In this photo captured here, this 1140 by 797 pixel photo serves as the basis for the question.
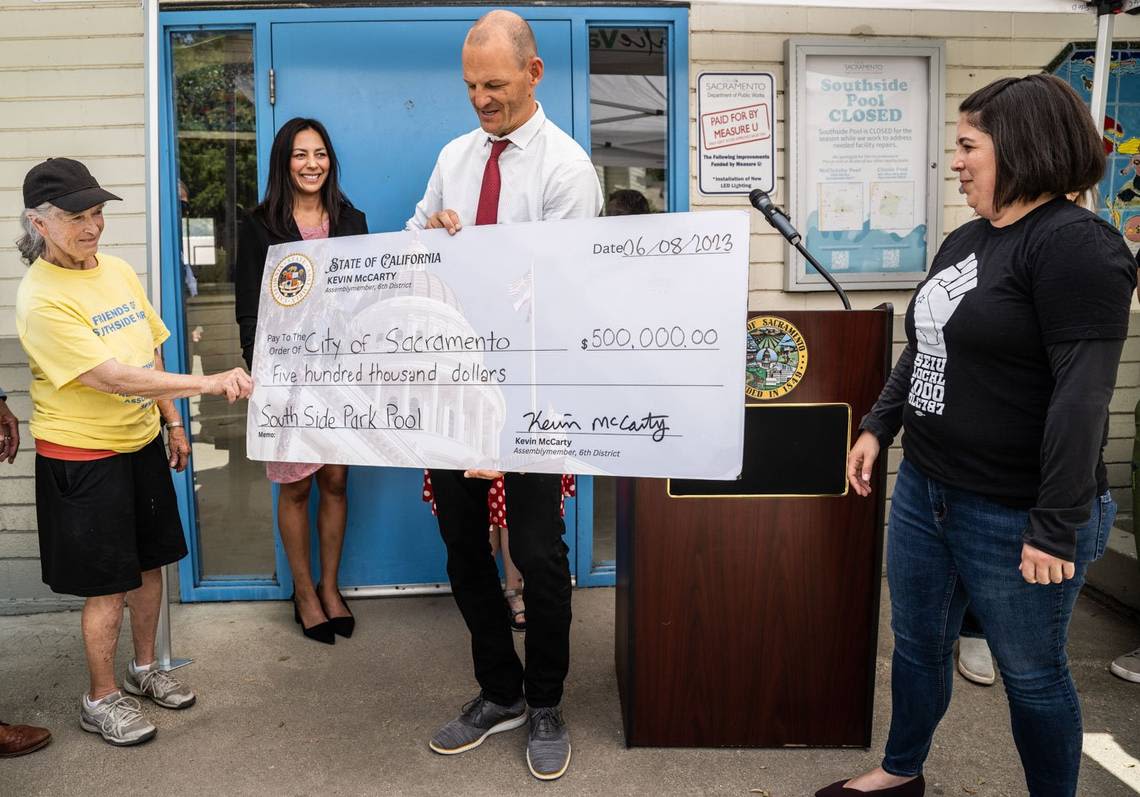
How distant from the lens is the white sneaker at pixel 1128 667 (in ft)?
10.5

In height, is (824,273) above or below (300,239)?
below

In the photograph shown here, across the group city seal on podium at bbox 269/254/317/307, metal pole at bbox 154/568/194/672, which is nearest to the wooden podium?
city seal on podium at bbox 269/254/317/307

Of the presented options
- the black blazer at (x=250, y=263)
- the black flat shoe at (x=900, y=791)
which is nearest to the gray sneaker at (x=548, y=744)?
the black flat shoe at (x=900, y=791)

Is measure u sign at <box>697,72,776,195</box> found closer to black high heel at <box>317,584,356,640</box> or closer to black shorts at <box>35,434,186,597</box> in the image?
black high heel at <box>317,584,356,640</box>

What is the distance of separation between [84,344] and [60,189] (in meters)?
0.47

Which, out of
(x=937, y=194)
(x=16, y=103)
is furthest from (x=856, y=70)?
(x=16, y=103)

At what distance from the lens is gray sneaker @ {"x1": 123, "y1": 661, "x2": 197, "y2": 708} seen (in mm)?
3057

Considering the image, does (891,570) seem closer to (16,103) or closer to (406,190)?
(406,190)

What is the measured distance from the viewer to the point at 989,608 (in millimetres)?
2023

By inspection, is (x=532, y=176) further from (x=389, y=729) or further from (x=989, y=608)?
(x=389, y=729)

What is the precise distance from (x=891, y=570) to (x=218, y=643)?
8.84ft

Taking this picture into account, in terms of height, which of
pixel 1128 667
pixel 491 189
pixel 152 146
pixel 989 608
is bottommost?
pixel 1128 667

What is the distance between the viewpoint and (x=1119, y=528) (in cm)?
430

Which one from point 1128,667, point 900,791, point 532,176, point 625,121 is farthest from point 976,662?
point 625,121
